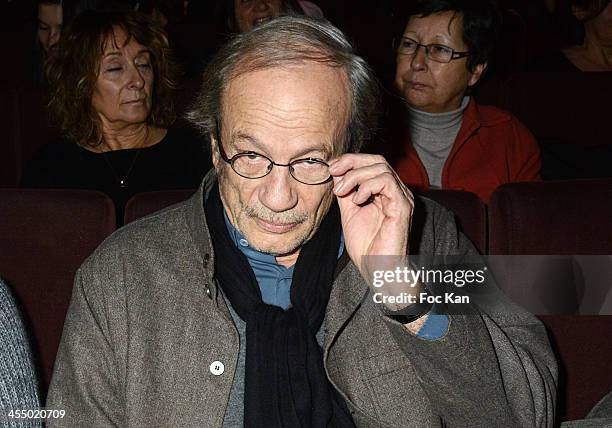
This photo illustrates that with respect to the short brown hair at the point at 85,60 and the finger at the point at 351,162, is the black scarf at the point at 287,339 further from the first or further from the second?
the short brown hair at the point at 85,60

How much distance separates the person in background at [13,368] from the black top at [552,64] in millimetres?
2184

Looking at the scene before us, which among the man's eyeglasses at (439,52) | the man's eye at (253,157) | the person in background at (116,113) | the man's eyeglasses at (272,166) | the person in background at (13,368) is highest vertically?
the man's eye at (253,157)

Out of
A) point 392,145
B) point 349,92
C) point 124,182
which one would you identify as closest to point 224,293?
point 349,92

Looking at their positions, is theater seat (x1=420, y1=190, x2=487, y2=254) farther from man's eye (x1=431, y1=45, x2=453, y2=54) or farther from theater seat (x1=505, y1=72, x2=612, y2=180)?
theater seat (x1=505, y1=72, x2=612, y2=180)

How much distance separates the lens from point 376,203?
3.95ft

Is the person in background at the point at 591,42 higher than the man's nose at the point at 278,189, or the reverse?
the man's nose at the point at 278,189

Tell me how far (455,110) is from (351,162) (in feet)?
3.67

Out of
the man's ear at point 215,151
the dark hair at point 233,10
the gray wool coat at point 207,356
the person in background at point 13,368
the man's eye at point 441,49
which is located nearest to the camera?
the person in background at point 13,368

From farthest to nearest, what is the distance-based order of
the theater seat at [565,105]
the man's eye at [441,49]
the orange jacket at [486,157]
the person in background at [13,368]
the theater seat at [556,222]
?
the theater seat at [565,105]
the man's eye at [441,49]
the orange jacket at [486,157]
the theater seat at [556,222]
the person in background at [13,368]

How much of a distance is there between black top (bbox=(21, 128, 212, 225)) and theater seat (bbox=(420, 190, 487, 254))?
29.2 inches

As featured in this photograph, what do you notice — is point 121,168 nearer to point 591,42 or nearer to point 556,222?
point 556,222

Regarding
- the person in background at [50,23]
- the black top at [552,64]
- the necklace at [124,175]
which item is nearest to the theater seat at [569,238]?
the necklace at [124,175]

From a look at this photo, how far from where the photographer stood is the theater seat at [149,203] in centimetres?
148

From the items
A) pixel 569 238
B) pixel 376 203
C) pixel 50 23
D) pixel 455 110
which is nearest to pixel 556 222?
pixel 569 238
